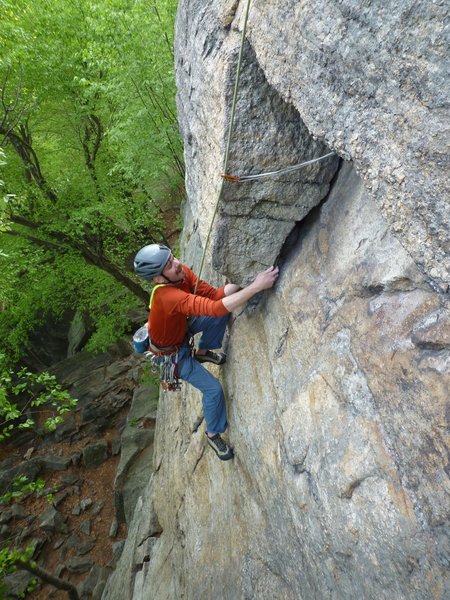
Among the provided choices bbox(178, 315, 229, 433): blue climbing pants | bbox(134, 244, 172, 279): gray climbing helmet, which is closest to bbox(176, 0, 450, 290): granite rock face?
bbox(134, 244, 172, 279): gray climbing helmet

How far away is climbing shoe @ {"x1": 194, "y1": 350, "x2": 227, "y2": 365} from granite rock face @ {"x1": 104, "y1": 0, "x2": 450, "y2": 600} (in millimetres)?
294

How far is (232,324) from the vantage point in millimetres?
A: 4953

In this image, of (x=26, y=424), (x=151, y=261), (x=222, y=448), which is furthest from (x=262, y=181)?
(x=26, y=424)

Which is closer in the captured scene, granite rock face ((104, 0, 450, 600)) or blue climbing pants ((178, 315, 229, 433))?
granite rock face ((104, 0, 450, 600))

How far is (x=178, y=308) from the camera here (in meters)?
4.10

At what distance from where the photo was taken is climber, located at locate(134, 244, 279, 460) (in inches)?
150

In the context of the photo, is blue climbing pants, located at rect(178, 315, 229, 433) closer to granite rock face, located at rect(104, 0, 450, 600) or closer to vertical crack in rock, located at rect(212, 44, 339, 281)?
granite rock face, located at rect(104, 0, 450, 600)

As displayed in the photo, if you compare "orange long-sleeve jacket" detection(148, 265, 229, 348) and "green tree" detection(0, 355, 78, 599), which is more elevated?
"orange long-sleeve jacket" detection(148, 265, 229, 348)

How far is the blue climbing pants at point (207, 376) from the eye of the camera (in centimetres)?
504

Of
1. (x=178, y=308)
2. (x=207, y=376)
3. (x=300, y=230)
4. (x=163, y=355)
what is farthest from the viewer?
(x=207, y=376)

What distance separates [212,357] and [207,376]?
10.9 inches

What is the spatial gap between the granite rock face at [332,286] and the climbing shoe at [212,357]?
0.96 ft

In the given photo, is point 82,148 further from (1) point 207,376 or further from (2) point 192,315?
(2) point 192,315

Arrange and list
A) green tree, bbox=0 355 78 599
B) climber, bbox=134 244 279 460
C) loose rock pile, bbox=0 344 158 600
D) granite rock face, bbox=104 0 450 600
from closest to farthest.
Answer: granite rock face, bbox=104 0 450 600 → climber, bbox=134 244 279 460 → green tree, bbox=0 355 78 599 → loose rock pile, bbox=0 344 158 600
